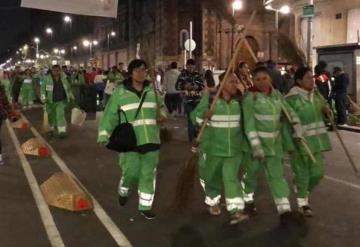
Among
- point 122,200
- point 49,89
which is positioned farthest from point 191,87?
point 122,200

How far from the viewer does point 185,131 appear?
15195 millimetres

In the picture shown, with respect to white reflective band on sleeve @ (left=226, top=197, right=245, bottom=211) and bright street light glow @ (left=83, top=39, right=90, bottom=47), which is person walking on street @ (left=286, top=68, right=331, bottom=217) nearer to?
white reflective band on sleeve @ (left=226, top=197, right=245, bottom=211)

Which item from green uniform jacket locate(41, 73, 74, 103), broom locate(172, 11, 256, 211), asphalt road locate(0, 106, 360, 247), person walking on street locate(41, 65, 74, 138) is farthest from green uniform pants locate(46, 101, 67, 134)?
broom locate(172, 11, 256, 211)

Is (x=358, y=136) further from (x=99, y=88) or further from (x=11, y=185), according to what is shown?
(x=99, y=88)

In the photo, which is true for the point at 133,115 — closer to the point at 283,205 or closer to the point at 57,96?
the point at 283,205

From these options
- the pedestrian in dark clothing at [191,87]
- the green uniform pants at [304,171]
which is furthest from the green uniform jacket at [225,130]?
the pedestrian in dark clothing at [191,87]

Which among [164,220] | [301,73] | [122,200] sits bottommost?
[164,220]

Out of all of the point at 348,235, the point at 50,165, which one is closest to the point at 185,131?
the point at 50,165

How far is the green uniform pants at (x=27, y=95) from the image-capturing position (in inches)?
1059

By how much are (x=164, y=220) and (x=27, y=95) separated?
21.7 m

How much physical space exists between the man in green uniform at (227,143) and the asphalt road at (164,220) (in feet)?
1.02

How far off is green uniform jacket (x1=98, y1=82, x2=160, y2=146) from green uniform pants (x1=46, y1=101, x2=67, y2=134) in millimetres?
7549

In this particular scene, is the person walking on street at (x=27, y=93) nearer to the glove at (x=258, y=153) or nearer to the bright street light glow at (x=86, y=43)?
the glove at (x=258, y=153)

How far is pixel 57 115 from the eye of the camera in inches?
547
